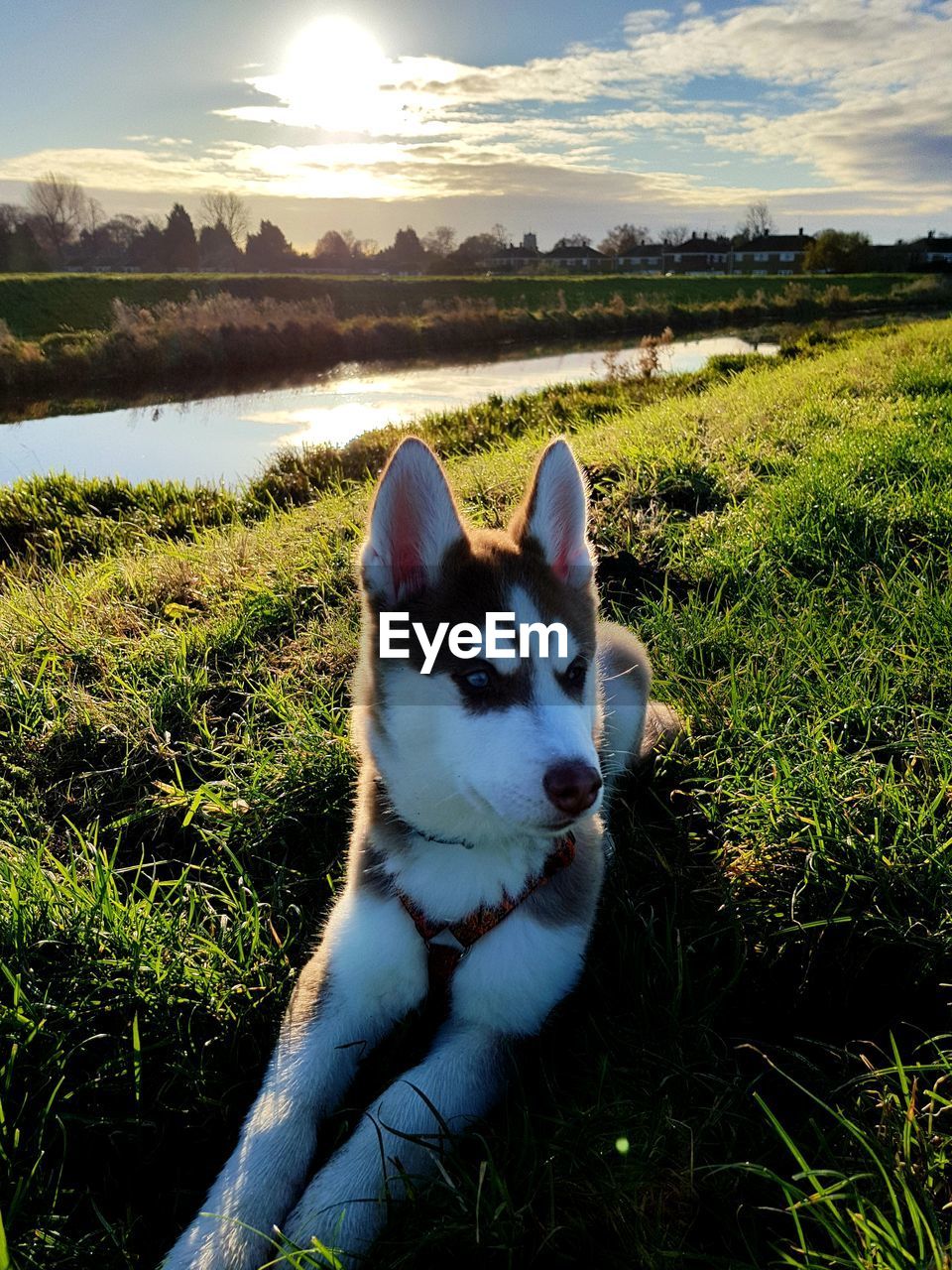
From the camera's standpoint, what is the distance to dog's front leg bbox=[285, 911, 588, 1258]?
73.7 inches

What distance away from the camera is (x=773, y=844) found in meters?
2.62

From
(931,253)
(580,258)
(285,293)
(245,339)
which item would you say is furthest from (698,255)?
(245,339)

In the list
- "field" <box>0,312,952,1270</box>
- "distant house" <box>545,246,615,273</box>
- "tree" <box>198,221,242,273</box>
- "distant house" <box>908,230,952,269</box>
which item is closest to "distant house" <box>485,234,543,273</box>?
"distant house" <box>545,246,615,273</box>

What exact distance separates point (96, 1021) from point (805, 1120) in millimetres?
1908

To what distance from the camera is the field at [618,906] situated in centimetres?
183

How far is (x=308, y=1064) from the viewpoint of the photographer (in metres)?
2.16

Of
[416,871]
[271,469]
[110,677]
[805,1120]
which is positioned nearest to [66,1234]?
[416,871]

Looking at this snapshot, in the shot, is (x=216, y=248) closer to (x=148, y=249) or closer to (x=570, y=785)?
(x=148, y=249)

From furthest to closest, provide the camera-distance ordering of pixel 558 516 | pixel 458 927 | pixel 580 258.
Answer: pixel 580 258
pixel 558 516
pixel 458 927

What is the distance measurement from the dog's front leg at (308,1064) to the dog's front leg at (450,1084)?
94 millimetres

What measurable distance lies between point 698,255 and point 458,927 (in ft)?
339

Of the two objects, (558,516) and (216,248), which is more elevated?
(216,248)

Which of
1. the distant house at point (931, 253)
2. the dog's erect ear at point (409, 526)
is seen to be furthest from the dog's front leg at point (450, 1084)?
the distant house at point (931, 253)

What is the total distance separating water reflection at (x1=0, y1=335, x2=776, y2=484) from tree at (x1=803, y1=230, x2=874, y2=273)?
56.5 m
